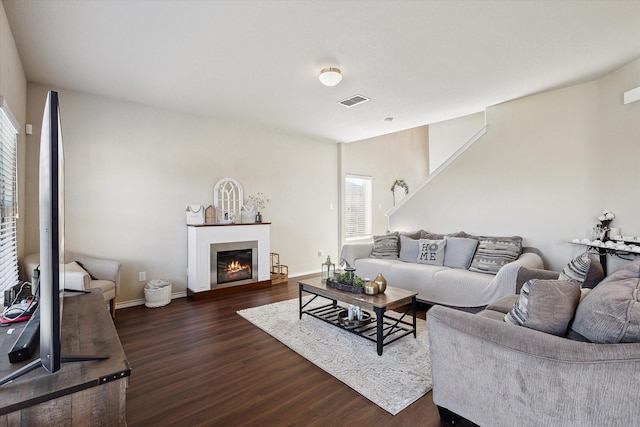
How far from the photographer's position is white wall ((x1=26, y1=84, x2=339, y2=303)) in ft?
12.4

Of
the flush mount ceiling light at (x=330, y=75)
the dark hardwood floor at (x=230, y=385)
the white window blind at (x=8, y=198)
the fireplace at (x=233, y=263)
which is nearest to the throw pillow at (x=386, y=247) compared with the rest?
the fireplace at (x=233, y=263)

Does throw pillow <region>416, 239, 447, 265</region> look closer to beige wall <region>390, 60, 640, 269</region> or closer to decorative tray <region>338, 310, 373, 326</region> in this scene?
beige wall <region>390, 60, 640, 269</region>

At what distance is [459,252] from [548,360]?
2.80m

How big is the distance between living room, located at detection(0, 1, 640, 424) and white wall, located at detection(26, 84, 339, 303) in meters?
0.01

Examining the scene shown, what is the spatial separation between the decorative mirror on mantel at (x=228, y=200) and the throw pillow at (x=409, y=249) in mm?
2612

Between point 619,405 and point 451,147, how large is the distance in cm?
592

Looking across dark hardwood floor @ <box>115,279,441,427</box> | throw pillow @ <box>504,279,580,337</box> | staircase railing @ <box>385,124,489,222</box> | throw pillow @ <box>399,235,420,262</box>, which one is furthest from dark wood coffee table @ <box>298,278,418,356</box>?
staircase railing @ <box>385,124,489,222</box>

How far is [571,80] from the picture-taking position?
3457 mm

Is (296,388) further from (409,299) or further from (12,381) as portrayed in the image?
(12,381)

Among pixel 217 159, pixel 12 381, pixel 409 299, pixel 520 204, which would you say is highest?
pixel 217 159

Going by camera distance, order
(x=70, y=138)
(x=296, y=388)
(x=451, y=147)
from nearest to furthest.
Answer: (x=296, y=388)
(x=70, y=138)
(x=451, y=147)

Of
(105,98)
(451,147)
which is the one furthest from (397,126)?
(105,98)

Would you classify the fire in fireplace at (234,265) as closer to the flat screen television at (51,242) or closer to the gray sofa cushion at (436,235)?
the gray sofa cushion at (436,235)

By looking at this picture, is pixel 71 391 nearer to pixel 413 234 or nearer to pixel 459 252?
pixel 459 252
